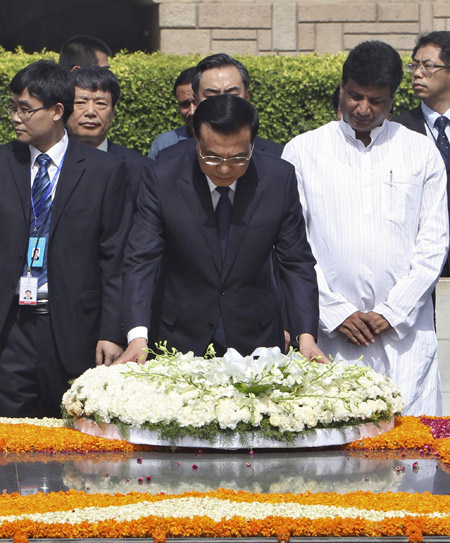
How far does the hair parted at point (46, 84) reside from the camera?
5.28 meters

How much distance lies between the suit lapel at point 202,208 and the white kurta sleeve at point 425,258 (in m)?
1.00

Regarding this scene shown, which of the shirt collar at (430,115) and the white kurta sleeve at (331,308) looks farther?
the shirt collar at (430,115)

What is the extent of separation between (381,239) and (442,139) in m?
1.76

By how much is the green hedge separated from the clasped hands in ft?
16.6

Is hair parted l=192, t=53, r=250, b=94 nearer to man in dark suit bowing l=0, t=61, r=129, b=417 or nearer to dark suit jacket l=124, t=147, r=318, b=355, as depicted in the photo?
man in dark suit bowing l=0, t=61, r=129, b=417

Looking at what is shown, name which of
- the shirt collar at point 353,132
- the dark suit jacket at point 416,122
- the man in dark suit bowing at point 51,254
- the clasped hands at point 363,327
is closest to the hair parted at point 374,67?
the shirt collar at point 353,132

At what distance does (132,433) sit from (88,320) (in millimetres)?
1193

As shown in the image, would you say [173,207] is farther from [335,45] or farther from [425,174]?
[335,45]

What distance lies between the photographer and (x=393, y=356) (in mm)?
5445

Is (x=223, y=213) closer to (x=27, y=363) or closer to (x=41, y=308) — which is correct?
(x=41, y=308)

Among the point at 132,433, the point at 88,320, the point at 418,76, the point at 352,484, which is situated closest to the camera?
the point at 352,484

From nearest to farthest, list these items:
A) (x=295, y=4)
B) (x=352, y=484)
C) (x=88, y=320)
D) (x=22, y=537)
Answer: (x=22, y=537), (x=352, y=484), (x=88, y=320), (x=295, y=4)

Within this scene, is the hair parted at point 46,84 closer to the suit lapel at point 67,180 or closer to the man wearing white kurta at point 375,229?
the suit lapel at point 67,180

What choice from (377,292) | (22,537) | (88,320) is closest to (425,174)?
(377,292)
